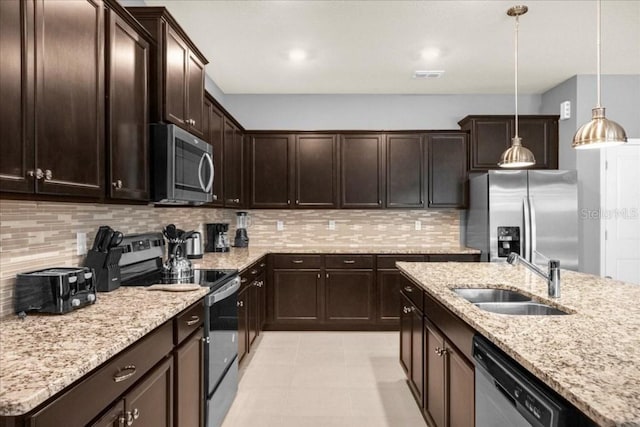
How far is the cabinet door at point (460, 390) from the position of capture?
5.39ft

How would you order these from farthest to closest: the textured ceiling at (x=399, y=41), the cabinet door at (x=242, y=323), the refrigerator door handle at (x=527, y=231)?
the refrigerator door handle at (x=527, y=231), the cabinet door at (x=242, y=323), the textured ceiling at (x=399, y=41)

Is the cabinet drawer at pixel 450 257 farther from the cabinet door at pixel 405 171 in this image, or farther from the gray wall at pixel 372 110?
the gray wall at pixel 372 110

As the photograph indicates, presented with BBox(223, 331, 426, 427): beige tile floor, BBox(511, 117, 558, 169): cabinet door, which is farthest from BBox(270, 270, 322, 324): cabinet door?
BBox(511, 117, 558, 169): cabinet door

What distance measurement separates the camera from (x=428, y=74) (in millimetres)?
4270

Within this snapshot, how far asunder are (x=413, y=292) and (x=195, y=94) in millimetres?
2003

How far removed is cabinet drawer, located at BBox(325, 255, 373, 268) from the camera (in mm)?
4473

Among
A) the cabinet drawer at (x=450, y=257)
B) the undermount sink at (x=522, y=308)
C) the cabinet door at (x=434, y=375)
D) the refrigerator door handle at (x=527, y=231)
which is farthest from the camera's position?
the cabinet drawer at (x=450, y=257)

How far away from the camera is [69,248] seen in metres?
2.06

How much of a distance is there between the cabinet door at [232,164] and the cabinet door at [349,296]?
1333mm

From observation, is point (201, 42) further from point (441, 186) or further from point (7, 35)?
point (441, 186)

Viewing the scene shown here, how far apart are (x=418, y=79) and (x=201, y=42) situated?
2.33 m

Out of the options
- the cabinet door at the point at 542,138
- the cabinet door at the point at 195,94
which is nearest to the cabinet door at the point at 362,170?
the cabinet door at the point at 542,138

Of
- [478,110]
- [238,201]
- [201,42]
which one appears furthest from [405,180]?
[201,42]

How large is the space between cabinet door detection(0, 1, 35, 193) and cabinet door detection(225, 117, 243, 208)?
253 cm
